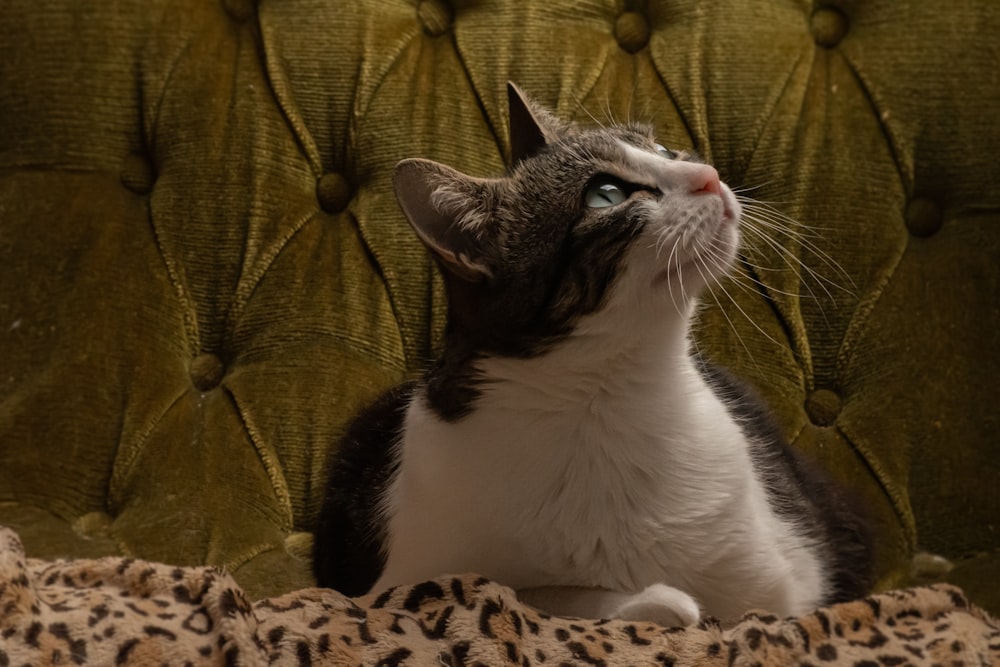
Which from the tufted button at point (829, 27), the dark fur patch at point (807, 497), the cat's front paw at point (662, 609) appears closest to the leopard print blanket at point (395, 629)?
the cat's front paw at point (662, 609)

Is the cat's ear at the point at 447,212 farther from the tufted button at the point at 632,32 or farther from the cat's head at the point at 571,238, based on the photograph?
the tufted button at the point at 632,32

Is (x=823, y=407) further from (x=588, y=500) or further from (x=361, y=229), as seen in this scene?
(x=361, y=229)

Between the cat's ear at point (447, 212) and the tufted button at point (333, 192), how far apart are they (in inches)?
19.1

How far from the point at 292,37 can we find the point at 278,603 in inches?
34.2

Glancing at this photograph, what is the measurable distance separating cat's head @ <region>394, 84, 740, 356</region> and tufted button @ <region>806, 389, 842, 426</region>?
1.54 feet

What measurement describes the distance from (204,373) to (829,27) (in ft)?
3.18

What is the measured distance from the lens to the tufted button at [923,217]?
1.31 m

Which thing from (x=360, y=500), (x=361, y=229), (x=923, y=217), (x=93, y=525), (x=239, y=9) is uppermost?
(x=239, y=9)

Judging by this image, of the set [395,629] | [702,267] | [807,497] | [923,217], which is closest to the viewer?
[395,629]

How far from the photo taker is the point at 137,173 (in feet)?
4.53

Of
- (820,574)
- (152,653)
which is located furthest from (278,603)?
(820,574)

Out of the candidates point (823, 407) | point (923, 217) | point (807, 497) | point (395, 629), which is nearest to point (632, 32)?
point (923, 217)

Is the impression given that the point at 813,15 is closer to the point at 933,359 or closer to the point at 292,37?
the point at 933,359

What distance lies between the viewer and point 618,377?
942mm
